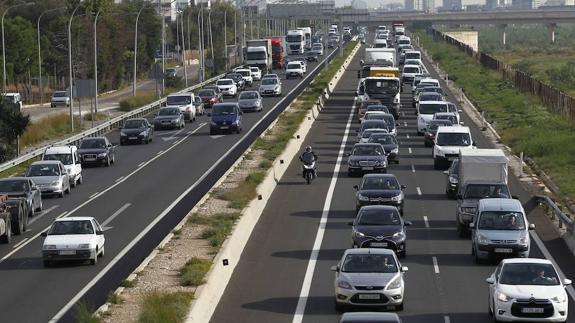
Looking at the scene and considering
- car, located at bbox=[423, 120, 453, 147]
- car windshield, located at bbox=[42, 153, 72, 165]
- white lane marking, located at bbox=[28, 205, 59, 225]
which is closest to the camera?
white lane marking, located at bbox=[28, 205, 59, 225]

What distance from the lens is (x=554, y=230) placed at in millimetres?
40812

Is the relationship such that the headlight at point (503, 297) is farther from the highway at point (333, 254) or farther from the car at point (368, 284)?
the car at point (368, 284)

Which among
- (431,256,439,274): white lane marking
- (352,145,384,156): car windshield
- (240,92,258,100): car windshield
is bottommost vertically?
(240,92,258,100): car windshield

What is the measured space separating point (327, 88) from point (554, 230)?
211ft

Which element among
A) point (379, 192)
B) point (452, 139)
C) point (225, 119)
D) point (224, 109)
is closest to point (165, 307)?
point (379, 192)

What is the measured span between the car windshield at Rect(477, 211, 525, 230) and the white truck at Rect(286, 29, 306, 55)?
149 m

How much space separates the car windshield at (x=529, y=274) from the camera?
2684 centimetres

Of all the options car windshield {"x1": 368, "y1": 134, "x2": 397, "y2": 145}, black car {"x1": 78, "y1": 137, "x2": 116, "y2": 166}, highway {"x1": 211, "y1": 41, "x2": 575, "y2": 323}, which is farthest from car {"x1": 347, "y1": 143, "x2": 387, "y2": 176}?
black car {"x1": 78, "y1": 137, "x2": 116, "y2": 166}

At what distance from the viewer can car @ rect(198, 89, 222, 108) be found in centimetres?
9619

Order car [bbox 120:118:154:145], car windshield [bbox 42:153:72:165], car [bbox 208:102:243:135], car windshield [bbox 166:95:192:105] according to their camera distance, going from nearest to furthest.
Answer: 1. car windshield [bbox 42:153:72:165]
2. car [bbox 120:118:154:145]
3. car [bbox 208:102:243:135]
4. car windshield [bbox 166:95:192:105]

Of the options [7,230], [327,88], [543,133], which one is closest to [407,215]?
[7,230]

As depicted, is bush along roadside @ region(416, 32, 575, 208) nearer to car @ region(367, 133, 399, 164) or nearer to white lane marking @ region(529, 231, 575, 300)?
car @ region(367, 133, 399, 164)

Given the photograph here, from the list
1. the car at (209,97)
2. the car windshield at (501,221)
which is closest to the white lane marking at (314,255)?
the car windshield at (501,221)

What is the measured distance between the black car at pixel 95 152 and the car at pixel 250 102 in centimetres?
2876
